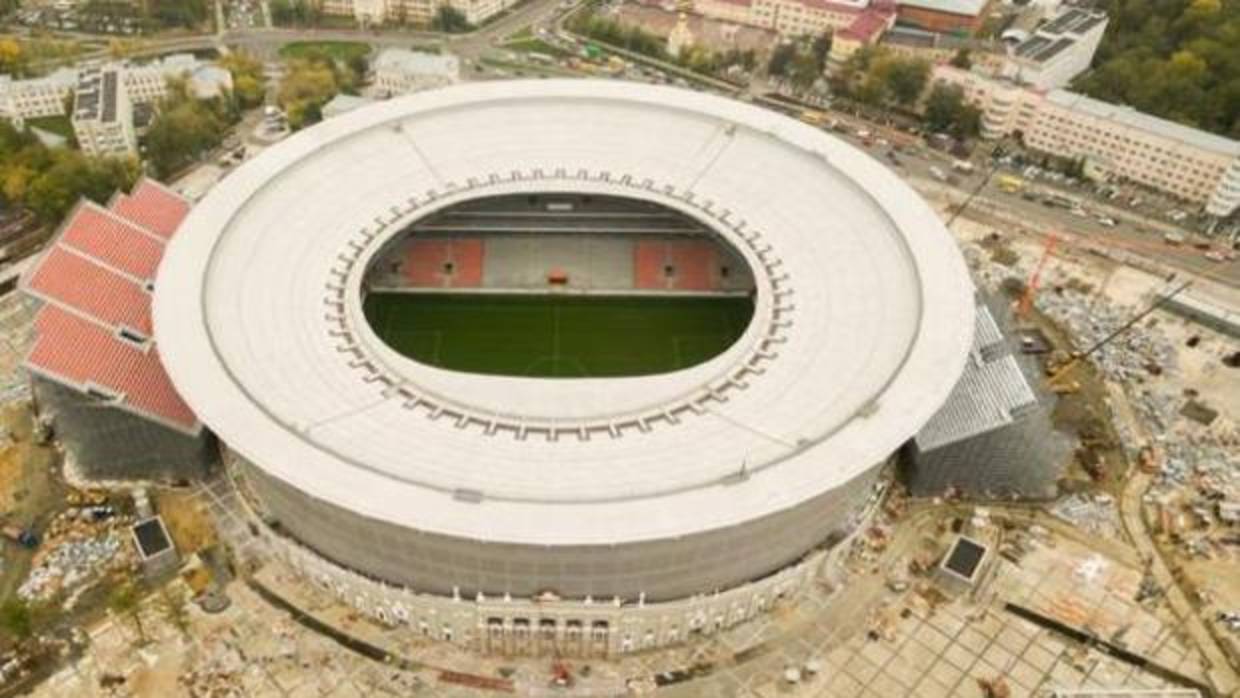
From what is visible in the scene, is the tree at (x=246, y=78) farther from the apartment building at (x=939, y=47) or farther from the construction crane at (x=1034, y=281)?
the construction crane at (x=1034, y=281)

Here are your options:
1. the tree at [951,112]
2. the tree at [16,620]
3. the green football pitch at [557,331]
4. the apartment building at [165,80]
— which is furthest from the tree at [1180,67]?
the tree at [16,620]

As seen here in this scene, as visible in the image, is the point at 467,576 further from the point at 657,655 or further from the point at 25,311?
the point at 25,311

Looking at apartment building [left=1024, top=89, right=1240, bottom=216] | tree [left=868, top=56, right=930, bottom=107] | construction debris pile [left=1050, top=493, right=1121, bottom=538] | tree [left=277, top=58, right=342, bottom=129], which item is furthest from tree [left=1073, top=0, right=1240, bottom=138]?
tree [left=277, top=58, right=342, bottom=129]

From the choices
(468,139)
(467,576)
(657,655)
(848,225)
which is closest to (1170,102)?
(848,225)

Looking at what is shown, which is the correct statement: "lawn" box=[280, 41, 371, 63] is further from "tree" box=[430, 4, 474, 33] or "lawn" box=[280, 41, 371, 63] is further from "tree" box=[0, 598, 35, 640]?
"tree" box=[0, 598, 35, 640]

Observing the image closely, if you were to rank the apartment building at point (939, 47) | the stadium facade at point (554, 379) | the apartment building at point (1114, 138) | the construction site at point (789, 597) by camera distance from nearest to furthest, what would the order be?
1. the stadium facade at point (554, 379)
2. the construction site at point (789, 597)
3. the apartment building at point (1114, 138)
4. the apartment building at point (939, 47)
